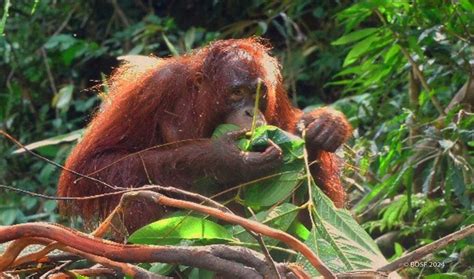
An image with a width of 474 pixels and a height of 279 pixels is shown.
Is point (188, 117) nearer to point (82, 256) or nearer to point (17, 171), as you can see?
point (82, 256)

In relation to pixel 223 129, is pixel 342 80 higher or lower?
lower

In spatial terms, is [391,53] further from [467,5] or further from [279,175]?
[279,175]

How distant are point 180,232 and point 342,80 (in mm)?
3666

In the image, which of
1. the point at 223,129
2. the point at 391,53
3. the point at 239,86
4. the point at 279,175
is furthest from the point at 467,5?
the point at 279,175

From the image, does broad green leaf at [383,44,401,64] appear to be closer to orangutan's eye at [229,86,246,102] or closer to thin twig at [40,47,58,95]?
orangutan's eye at [229,86,246,102]

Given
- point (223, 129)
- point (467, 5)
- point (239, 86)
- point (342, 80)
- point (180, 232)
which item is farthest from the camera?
point (342, 80)

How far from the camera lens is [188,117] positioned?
3482 mm

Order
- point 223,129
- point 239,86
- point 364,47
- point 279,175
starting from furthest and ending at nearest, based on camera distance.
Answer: point 364,47
point 239,86
point 223,129
point 279,175

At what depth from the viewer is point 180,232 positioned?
7.63 feet

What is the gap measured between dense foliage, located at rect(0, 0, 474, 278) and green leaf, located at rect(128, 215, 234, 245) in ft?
1.04

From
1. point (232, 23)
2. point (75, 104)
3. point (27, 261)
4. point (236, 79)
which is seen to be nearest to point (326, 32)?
point (232, 23)

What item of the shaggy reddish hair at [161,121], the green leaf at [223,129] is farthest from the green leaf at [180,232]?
the shaggy reddish hair at [161,121]

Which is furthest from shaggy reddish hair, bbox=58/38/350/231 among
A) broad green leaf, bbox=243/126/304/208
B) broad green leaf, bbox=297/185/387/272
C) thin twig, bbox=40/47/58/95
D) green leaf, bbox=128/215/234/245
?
thin twig, bbox=40/47/58/95

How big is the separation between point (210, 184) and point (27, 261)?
127 centimetres
